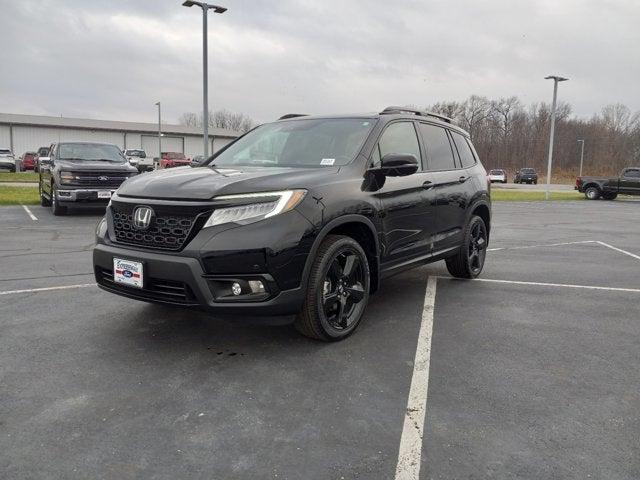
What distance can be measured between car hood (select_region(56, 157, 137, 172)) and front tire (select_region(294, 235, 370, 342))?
10117 millimetres

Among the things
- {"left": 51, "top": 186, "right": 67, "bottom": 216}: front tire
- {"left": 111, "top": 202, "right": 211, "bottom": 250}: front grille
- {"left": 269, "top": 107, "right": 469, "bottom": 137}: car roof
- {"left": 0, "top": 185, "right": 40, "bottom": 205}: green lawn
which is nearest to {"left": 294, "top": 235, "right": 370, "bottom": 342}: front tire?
{"left": 111, "top": 202, "right": 211, "bottom": 250}: front grille

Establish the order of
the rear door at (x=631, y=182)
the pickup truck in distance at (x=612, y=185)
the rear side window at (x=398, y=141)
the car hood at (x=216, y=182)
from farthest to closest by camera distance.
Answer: the pickup truck in distance at (x=612, y=185) → the rear door at (x=631, y=182) → the rear side window at (x=398, y=141) → the car hood at (x=216, y=182)

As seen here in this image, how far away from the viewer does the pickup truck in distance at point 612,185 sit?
90.4 ft

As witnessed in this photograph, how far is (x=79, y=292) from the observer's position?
17.8 ft

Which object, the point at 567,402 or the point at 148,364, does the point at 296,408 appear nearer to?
the point at 148,364

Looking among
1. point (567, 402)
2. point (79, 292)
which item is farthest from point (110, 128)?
point (567, 402)

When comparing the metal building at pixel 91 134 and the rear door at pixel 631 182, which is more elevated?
the metal building at pixel 91 134

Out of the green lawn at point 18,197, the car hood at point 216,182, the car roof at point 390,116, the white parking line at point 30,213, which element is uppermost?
the car roof at point 390,116

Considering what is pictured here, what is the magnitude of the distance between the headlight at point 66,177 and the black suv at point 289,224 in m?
8.55

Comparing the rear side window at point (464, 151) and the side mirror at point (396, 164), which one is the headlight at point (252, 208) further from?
the rear side window at point (464, 151)

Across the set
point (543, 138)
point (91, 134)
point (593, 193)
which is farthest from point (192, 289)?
point (543, 138)

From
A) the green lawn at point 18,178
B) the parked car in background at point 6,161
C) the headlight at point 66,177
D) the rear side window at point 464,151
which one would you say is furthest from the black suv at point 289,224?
the parked car in background at point 6,161

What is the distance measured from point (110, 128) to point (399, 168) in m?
61.2

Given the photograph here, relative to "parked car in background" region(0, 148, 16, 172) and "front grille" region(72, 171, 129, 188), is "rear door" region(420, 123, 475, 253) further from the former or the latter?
"parked car in background" region(0, 148, 16, 172)
